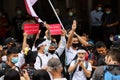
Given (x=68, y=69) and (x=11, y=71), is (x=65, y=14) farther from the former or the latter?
(x=11, y=71)

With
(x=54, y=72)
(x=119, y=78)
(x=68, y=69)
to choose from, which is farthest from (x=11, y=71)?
(x=68, y=69)

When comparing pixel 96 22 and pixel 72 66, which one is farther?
pixel 96 22

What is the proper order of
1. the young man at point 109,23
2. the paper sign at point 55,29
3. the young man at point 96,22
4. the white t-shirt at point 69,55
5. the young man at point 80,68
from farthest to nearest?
the young man at point 96,22 < the young man at point 109,23 < the paper sign at point 55,29 < the white t-shirt at point 69,55 < the young man at point 80,68

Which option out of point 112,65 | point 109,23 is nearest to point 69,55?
point 112,65

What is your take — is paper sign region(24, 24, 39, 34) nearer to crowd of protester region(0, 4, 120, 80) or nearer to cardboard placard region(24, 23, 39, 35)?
cardboard placard region(24, 23, 39, 35)

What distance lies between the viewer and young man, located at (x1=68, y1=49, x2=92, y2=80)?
768 centimetres

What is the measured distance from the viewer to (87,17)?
15938 mm

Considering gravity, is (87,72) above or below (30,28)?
below

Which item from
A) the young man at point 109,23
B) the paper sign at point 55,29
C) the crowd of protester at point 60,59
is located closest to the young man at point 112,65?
the crowd of protester at point 60,59

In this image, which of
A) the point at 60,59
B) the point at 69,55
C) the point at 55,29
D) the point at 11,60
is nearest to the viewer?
the point at 11,60

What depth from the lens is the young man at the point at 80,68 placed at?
A: 768 cm

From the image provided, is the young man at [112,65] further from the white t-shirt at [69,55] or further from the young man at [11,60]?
the white t-shirt at [69,55]

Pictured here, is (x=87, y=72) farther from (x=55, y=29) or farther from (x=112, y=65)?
(x=112, y=65)

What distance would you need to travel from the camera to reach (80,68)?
7805 mm
